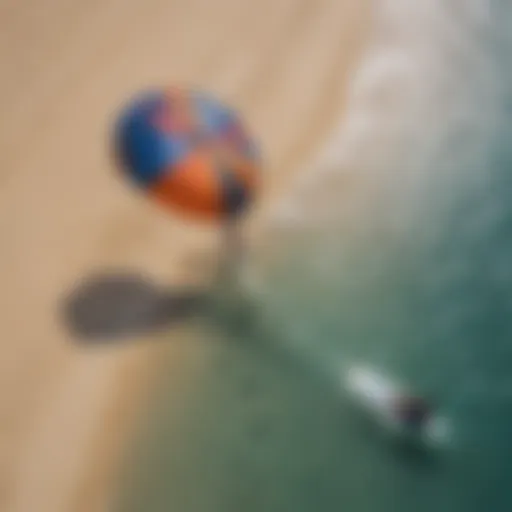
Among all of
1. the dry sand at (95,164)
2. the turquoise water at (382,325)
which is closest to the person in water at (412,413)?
the turquoise water at (382,325)

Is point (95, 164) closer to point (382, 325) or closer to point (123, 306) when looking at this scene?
point (123, 306)

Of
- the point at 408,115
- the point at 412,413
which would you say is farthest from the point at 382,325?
the point at 408,115

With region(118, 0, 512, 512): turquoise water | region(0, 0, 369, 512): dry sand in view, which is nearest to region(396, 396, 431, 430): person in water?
region(118, 0, 512, 512): turquoise water

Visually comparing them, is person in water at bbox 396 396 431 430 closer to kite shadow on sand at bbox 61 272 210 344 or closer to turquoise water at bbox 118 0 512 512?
turquoise water at bbox 118 0 512 512

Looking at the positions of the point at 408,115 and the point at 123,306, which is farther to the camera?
the point at 408,115

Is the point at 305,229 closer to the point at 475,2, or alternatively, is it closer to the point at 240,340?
the point at 240,340
